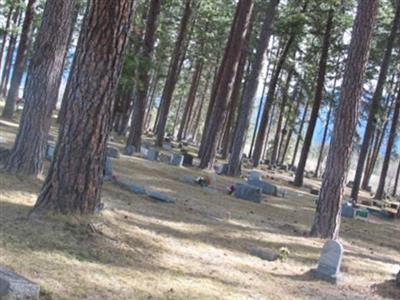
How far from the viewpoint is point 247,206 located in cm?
1388

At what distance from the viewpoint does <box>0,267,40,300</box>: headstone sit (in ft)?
14.2

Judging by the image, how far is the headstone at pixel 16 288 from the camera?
4.32m

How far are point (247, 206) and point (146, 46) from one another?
322 inches

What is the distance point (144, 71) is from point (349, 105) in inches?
372

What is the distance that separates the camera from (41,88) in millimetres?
9305

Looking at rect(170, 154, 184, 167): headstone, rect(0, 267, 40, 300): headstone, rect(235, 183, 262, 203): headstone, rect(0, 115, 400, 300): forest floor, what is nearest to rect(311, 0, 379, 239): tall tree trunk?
rect(0, 115, 400, 300): forest floor

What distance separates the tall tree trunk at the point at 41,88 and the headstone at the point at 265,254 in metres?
3.83

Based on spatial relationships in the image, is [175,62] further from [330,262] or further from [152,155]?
[330,262]

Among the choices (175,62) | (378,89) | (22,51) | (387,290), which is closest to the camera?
(387,290)

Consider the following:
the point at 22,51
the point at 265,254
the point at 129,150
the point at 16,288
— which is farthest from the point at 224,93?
the point at 16,288

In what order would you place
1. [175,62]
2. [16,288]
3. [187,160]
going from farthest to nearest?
[175,62]
[187,160]
[16,288]

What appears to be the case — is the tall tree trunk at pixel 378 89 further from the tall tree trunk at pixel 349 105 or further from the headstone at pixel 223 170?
the tall tree trunk at pixel 349 105

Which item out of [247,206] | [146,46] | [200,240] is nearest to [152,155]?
[146,46]

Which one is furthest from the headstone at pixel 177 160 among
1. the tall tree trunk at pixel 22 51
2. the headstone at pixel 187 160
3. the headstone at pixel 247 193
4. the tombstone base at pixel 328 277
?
the tombstone base at pixel 328 277
